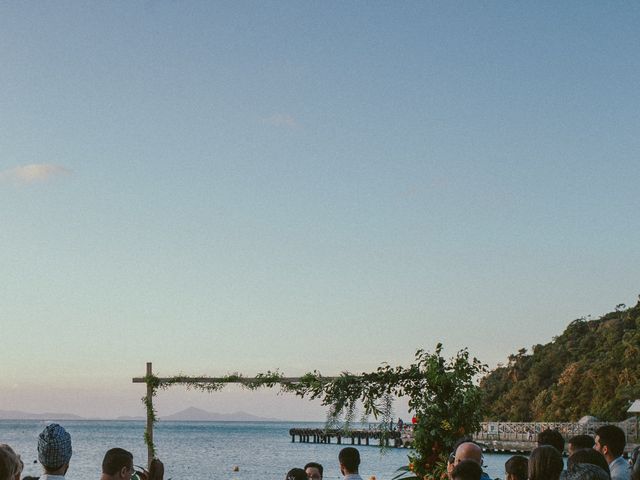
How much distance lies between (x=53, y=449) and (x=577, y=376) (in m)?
74.9

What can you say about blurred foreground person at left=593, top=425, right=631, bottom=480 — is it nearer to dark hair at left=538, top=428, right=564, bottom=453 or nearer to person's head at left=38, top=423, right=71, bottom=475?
dark hair at left=538, top=428, right=564, bottom=453

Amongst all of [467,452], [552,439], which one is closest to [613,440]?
[552,439]

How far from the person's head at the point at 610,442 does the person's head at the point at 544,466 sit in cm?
209

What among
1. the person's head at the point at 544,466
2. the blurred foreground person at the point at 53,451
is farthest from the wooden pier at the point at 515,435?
the blurred foreground person at the point at 53,451

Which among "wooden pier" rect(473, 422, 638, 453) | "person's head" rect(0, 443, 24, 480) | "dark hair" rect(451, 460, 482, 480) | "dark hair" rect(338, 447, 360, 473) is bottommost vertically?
"wooden pier" rect(473, 422, 638, 453)

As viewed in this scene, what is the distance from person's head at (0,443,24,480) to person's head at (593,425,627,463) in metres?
4.92

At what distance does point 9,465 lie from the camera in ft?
16.3

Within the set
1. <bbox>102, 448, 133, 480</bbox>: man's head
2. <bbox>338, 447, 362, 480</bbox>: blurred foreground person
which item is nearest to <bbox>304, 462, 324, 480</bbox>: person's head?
<bbox>338, 447, 362, 480</bbox>: blurred foreground person

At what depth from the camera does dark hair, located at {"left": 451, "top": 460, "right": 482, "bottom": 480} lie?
19.5 ft

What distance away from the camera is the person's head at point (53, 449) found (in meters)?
5.68

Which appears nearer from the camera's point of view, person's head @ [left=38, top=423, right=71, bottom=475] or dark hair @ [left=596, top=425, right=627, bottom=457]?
person's head @ [left=38, top=423, right=71, bottom=475]

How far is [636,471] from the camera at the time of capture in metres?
6.27

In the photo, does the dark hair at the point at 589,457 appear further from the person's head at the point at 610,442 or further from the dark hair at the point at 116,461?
the dark hair at the point at 116,461

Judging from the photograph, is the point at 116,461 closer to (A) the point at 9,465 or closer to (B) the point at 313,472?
(A) the point at 9,465
